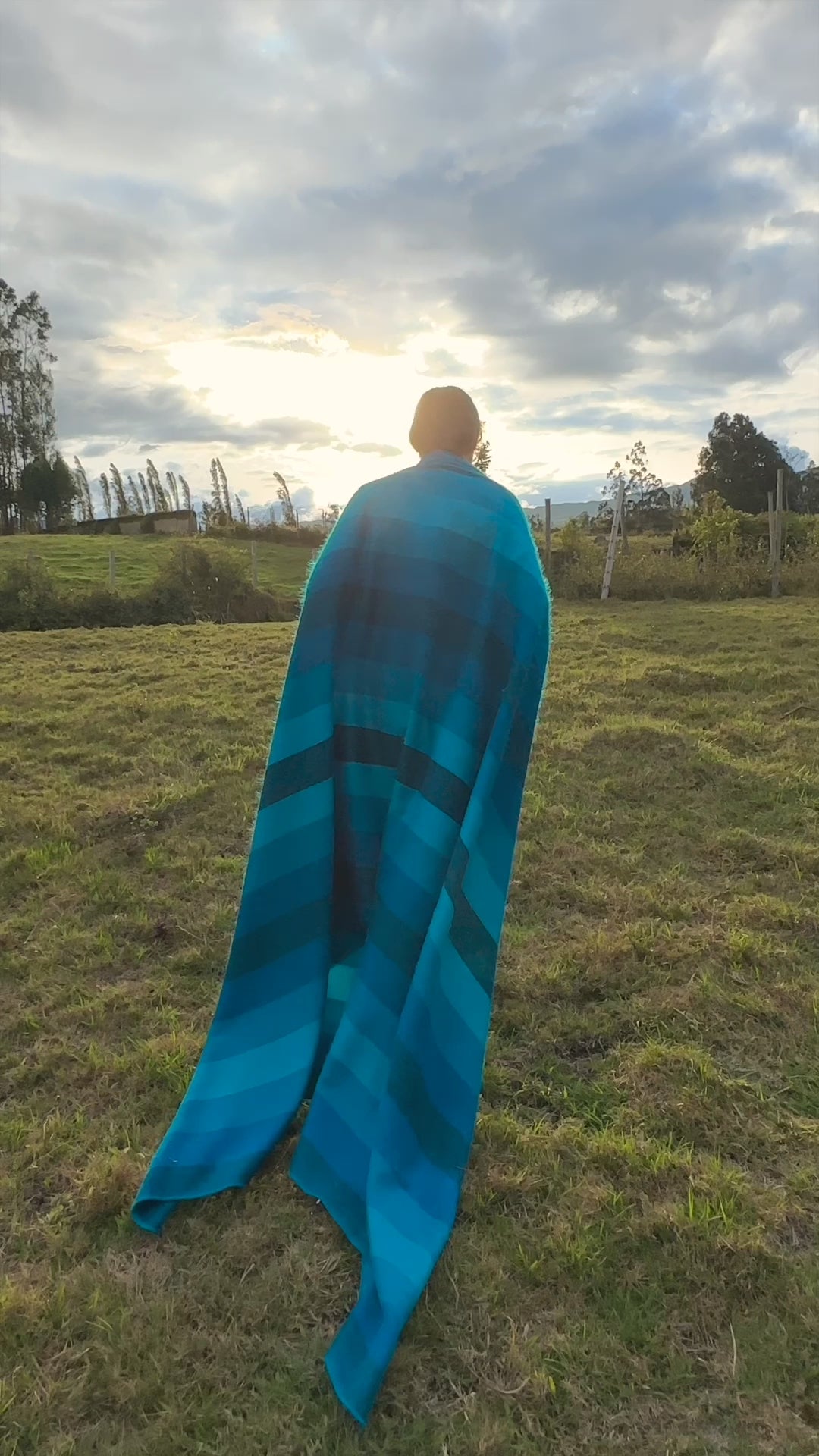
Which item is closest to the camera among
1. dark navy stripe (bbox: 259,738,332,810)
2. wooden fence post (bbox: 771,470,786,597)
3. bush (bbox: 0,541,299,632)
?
dark navy stripe (bbox: 259,738,332,810)

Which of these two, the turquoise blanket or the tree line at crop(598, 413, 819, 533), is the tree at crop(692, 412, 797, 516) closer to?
the tree line at crop(598, 413, 819, 533)

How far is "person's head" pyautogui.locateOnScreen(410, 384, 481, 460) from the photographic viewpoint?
8.24 feet

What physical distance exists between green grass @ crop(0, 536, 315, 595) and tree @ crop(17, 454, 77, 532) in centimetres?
900

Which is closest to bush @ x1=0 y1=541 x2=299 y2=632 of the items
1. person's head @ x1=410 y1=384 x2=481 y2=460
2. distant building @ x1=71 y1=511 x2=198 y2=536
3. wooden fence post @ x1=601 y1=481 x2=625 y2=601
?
wooden fence post @ x1=601 y1=481 x2=625 y2=601

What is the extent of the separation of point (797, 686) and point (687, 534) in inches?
514

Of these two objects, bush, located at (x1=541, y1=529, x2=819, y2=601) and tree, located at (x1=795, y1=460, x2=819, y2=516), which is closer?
bush, located at (x1=541, y1=529, x2=819, y2=601)

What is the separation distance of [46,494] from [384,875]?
36241mm

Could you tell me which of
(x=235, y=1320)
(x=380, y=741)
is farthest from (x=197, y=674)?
(x=235, y=1320)

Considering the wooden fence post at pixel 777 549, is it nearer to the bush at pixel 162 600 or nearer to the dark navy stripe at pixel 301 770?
the bush at pixel 162 600

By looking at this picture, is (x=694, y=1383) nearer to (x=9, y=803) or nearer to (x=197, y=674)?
(x=9, y=803)

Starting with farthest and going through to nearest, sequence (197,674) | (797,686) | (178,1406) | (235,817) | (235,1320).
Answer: (197,674) → (797,686) → (235,817) → (235,1320) → (178,1406)

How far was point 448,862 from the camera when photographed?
228 centimetres

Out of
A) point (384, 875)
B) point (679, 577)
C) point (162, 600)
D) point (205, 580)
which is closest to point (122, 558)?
point (205, 580)

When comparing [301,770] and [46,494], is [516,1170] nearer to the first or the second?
[301,770]
